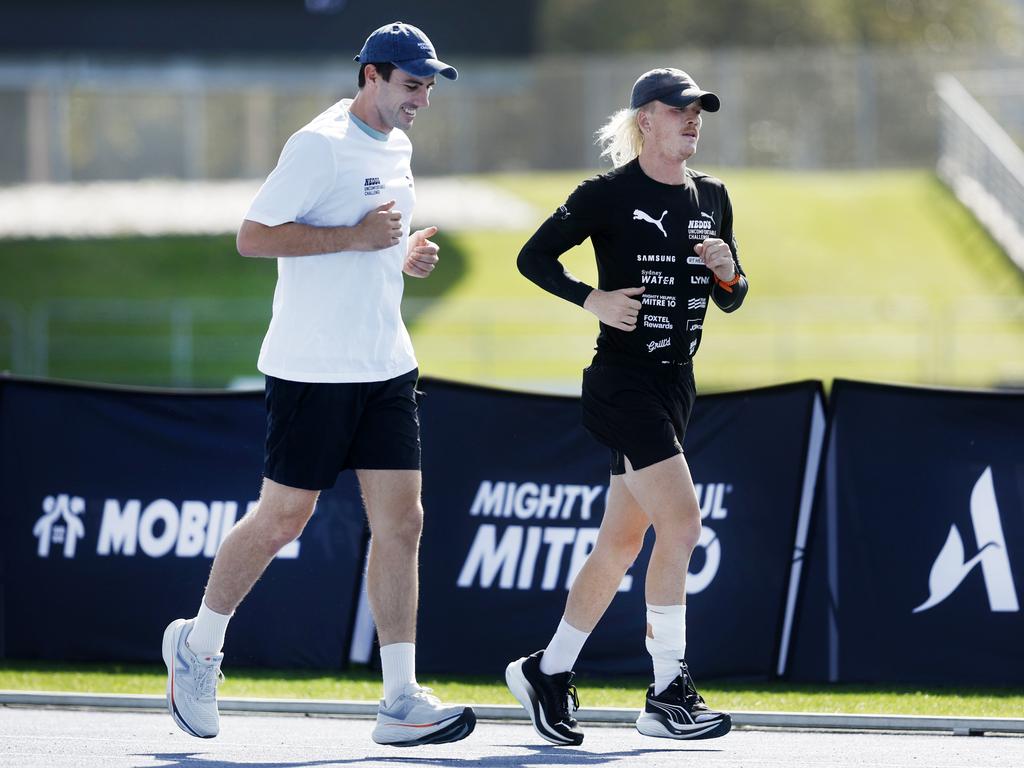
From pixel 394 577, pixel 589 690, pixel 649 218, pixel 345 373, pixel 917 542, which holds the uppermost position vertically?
pixel 649 218

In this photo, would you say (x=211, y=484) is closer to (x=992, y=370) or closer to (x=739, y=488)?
(x=739, y=488)

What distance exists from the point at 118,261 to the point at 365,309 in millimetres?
25186

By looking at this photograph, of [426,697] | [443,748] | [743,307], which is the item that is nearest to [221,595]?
[426,697]

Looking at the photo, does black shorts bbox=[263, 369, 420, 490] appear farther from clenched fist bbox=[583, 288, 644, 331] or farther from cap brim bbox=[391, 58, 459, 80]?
cap brim bbox=[391, 58, 459, 80]

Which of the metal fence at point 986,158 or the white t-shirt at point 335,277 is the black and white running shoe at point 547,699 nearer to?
the white t-shirt at point 335,277

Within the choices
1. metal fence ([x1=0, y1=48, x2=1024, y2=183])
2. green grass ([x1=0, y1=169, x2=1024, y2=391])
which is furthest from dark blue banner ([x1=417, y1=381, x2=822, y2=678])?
metal fence ([x1=0, y1=48, x2=1024, y2=183])

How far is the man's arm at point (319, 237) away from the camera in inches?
200

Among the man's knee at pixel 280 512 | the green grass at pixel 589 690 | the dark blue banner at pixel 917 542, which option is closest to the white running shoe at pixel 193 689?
the man's knee at pixel 280 512

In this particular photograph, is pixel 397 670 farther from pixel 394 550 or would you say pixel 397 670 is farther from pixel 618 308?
pixel 618 308

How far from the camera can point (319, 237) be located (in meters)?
5.08

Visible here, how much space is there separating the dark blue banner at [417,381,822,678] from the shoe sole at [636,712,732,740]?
1.52 metres

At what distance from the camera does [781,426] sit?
690 cm

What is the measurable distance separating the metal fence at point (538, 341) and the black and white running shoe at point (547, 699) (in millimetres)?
16323

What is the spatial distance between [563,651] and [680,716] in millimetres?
494
